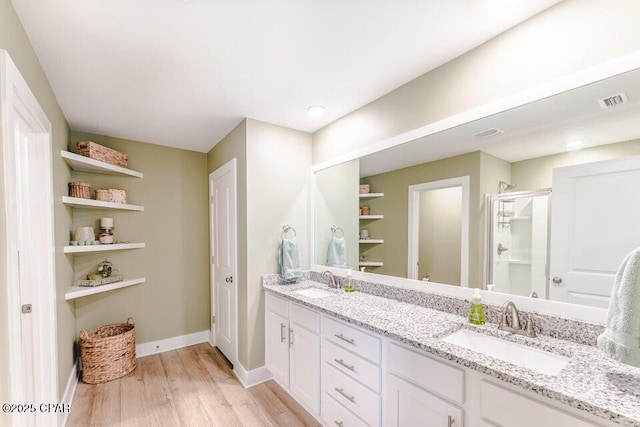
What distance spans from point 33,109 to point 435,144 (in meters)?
2.32

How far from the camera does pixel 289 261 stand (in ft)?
8.52

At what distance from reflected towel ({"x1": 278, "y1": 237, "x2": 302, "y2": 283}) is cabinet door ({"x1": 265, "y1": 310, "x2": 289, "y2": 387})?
0.36 meters

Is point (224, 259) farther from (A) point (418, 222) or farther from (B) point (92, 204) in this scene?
(A) point (418, 222)

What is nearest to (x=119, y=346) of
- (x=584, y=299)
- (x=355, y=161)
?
(x=355, y=161)

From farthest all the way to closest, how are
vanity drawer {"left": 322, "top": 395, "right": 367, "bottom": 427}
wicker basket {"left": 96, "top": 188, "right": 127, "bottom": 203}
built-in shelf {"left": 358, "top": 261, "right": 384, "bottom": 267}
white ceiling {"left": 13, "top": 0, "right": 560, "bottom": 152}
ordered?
wicker basket {"left": 96, "top": 188, "right": 127, "bottom": 203}, built-in shelf {"left": 358, "top": 261, "right": 384, "bottom": 267}, vanity drawer {"left": 322, "top": 395, "right": 367, "bottom": 427}, white ceiling {"left": 13, "top": 0, "right": 560, "bottom": 152}

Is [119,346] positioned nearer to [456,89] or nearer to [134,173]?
[134,173]

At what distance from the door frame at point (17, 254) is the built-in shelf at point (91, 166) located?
0.53 meters

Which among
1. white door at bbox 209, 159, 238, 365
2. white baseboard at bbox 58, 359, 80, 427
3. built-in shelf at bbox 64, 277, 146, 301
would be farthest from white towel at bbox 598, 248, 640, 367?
built-in shelf at bbox 64, 277, 146, 301

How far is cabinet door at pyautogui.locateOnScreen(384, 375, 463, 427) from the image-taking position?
3.81 ft

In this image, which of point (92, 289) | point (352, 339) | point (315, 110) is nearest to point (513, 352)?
point (352, 339)

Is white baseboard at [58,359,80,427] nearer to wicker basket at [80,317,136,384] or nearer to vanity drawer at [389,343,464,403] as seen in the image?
wicker basket at [80,317,136,384]

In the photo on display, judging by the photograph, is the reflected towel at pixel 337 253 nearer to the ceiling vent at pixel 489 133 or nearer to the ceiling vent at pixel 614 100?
the ceiling vent at pixel 489 133

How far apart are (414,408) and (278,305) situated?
1.33m

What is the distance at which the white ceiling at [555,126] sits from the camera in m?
1.15
